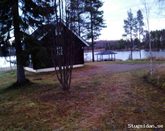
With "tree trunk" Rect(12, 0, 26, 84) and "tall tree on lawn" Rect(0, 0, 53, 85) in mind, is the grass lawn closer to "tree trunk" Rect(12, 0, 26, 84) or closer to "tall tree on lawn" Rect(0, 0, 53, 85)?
"tree trunk" Rect(12, 0, 26, 84)

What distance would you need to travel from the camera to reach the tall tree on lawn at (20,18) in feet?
36.6

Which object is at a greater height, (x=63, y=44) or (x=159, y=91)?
(x=63, y=44)

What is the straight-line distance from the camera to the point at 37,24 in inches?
452

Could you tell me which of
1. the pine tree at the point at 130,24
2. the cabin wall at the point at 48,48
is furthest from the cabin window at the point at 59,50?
the pine tree at the point at 130,24

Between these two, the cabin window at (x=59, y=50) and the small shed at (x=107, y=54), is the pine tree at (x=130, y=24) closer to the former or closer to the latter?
the small shed at (x=107, y=54)

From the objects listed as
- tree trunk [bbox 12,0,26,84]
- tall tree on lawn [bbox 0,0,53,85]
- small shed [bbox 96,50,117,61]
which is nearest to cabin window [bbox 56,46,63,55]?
tall tree on lawn [bbox 0,0,53,85]

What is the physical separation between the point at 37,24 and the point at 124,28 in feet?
140

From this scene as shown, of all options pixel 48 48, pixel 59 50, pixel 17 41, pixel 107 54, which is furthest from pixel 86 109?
pixel 107 54

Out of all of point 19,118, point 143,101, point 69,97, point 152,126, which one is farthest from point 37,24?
point 152,126

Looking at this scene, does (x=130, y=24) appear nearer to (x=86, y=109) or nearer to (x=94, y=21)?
(x=94, y=21)

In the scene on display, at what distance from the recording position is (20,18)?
11.1m

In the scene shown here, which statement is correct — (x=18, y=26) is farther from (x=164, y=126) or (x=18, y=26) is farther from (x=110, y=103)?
(x=164, y=126)

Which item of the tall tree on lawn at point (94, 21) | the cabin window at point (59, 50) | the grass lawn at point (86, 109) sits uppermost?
the tall tree on lawn at point (94, 21)

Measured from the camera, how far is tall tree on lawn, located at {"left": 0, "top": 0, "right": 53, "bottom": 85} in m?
11.1
